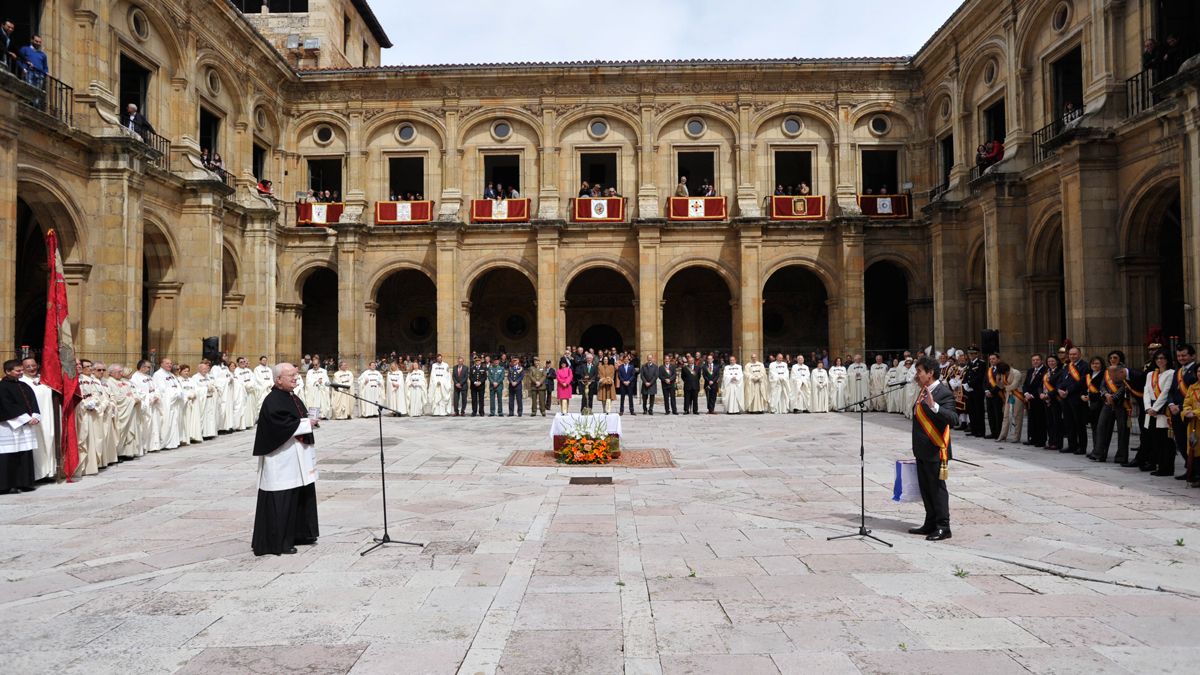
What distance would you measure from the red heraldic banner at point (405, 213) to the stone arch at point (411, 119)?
2.38m

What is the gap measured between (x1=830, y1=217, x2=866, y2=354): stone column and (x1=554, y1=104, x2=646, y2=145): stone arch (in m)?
7.75

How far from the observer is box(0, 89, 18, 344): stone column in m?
14.3

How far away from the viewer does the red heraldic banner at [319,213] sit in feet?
92.0

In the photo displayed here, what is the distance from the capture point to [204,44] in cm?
2261

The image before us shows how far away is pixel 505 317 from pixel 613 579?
2679 centimetres

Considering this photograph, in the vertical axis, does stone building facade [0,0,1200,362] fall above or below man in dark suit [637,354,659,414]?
above

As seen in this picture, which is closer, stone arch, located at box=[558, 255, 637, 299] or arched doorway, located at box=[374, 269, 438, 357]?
stone arch, located at box=[558, 255, 637, 299]

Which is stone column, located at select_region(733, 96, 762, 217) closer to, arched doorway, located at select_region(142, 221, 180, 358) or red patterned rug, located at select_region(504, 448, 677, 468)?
red patterned rug, located at select_region(504, 448, 677, 468)

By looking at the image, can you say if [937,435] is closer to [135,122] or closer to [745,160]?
[135,122]

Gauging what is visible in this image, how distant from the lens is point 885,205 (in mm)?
27328

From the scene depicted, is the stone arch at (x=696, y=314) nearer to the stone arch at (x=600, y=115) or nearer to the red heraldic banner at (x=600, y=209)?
the red heraldic banner at (x=600, y=209)

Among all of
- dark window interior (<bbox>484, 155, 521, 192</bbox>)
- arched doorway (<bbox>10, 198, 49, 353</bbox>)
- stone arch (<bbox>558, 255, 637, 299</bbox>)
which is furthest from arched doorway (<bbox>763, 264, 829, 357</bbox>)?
arched doorway (<bbox>10, 198, 49, 353</bbox>)

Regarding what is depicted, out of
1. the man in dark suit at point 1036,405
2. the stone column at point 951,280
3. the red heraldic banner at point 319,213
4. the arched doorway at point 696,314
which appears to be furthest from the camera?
the arched doorway at point 696,314

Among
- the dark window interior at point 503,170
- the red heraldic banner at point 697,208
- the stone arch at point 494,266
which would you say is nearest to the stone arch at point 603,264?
the stone arch at point 494,266
